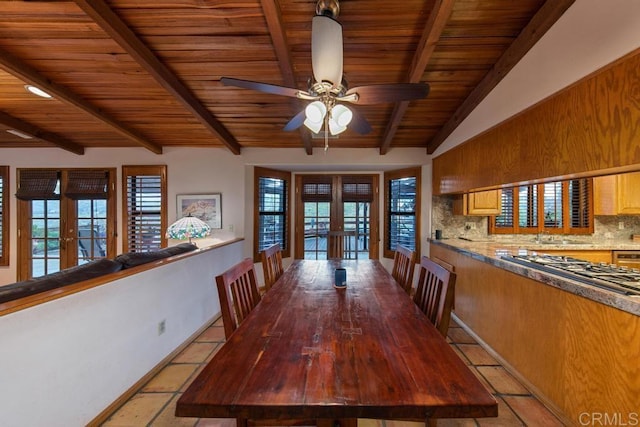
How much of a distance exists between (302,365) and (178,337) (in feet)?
6.78

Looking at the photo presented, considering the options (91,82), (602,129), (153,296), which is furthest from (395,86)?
(91,82)

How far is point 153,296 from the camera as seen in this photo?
2.18 m

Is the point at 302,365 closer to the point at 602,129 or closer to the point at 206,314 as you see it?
the point at 602,129

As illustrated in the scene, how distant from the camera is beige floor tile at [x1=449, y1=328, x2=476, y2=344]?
9.12 ft

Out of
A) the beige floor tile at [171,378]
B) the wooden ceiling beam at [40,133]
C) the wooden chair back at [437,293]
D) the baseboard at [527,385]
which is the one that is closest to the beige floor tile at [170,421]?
the beige floor tile at [171,378]

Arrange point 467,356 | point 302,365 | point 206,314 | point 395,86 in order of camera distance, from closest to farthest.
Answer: point 302,365
point 395,86
point 467,356
point 206,314

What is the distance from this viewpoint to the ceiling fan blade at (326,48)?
1.42 metres

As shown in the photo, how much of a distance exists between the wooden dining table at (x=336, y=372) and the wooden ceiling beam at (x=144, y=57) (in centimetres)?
234

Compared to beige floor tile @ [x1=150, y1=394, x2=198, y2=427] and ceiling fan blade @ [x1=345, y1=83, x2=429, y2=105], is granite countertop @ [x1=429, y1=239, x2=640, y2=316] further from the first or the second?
beige floor tile @ [x1=150, y1=394, x2=198, y2=427]

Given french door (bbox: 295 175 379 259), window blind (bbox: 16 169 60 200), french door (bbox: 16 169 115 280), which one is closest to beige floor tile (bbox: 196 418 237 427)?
french door (bbox: 295 175 379 259)

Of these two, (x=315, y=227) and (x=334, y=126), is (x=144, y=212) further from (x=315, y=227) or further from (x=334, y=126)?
(x=334, y=126)

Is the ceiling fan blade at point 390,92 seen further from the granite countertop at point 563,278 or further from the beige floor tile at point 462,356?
the beige floor tile at point 462,356

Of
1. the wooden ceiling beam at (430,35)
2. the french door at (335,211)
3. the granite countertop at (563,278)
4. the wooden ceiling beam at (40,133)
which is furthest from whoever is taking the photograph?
the french door at (335,211)

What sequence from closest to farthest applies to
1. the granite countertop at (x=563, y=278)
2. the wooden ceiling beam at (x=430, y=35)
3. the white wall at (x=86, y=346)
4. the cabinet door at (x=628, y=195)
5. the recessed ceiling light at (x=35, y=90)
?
the white wall at (x=86, y=346) < the granite countertop at (x=563, y=278) < the wooden ceiling beam at (x=430, y=35) < the recessed ceiling light at (x=35, y=90) < the cabinet door at (x=628, y=195)
